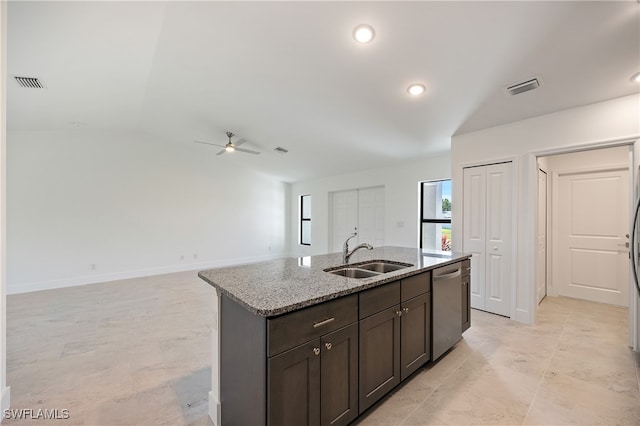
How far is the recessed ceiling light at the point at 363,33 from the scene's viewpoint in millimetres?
2088

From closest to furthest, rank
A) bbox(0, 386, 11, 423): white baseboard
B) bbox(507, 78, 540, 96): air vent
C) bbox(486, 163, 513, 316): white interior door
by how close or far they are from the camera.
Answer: bbox(0, 386, 11, 423): white baseboard
bbox(507, 78, 540, 96): air vent
bbox(486, 163, 513, 316): white interior door

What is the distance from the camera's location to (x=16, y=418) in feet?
5.79

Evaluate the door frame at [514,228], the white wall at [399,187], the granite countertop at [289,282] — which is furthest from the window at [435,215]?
the granite countertop at [289,282]

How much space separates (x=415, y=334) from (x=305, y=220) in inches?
246

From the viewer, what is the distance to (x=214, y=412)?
1.71m

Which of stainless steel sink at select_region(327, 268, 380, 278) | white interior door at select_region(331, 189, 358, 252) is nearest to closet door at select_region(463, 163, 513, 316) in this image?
stainless steel sink at select_region(327, 268, 380, 278)

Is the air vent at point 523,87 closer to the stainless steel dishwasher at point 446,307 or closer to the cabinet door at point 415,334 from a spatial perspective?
the stainless steel dishwasher at point 446,307

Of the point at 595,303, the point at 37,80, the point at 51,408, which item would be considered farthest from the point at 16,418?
the point at 595,303

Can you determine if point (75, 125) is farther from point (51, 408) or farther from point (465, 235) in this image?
point (465, 235)

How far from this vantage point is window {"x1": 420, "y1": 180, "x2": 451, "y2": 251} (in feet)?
15.8

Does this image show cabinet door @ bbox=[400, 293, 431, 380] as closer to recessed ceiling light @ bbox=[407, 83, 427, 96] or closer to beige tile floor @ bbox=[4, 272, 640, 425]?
beige tile floor @ bbox=[4, 272, 640, 425]

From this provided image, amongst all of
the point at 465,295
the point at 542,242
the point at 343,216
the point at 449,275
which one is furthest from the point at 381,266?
the point at 343,216

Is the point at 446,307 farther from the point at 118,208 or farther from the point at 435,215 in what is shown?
the point at 118,208

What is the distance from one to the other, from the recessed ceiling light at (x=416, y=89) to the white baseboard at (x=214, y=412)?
3.06m
